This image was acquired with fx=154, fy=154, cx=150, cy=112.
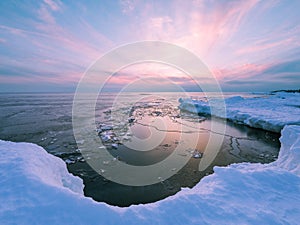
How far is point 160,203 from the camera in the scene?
2.09 meters

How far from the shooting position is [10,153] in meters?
2.85

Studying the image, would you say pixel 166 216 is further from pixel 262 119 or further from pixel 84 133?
pixel 262 119

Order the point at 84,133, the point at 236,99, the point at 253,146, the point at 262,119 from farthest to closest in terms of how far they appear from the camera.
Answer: the point at 236,99 → the point at 262,119 → the point at 84,133 → the point at 253,146

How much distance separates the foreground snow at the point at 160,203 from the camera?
1737 mm

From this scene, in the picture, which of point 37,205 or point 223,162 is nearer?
point 37,205

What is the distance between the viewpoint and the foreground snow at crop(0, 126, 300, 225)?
174 centimetres

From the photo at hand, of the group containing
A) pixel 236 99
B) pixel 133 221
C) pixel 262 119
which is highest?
pixel 236 99

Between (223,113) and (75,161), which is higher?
(223,113)

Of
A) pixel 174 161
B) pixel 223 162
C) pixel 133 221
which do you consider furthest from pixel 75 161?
pixel 223 162

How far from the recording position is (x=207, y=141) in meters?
8.20

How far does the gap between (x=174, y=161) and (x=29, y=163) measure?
446 cm

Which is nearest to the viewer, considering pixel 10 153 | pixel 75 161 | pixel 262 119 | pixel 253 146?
pixel 10 153

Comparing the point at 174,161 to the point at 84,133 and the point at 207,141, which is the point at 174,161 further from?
the point at 84,133

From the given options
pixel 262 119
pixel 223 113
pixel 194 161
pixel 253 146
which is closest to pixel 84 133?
pixel 194 161
